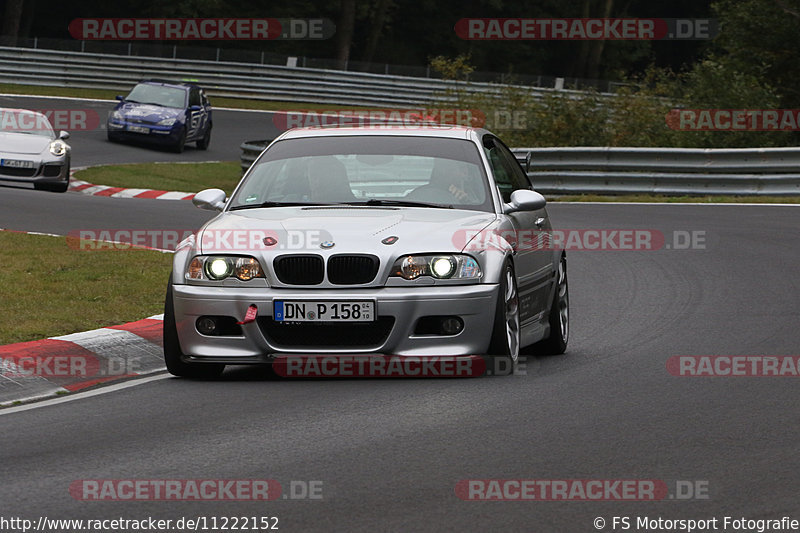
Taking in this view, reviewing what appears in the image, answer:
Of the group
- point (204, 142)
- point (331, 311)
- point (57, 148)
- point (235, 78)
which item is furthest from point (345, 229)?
point (235, 78)

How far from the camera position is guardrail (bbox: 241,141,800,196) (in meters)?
23.4

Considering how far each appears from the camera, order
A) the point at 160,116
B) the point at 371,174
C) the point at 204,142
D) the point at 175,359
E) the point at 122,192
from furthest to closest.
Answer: the point at 204,142 < the point at 160,116 < the point at 122,192 < the point at 371,174 < the point at 175,359

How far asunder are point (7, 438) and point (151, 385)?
168 cm

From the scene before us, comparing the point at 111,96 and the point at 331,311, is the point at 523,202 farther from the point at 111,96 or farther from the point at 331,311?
the point at 111,96

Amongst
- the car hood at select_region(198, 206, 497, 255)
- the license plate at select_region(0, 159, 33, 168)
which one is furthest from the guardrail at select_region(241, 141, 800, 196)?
the car hood at select_region(198, 206, 497, 255)

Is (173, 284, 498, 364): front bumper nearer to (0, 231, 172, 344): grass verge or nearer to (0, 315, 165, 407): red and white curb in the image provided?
(0, 315, 165, 407): red and white curb

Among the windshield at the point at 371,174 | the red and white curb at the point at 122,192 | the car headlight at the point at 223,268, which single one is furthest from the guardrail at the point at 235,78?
the car headlight at the point at 223,268

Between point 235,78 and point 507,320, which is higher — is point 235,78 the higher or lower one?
the higher one

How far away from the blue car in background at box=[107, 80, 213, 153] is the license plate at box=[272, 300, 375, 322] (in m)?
26.9

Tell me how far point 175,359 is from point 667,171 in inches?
663

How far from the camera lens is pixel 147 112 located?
3444 centimetres

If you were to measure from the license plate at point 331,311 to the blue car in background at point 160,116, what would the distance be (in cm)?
2686

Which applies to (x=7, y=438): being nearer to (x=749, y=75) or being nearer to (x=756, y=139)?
(x=756, y=139)

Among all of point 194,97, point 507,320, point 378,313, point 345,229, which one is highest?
point 345,229
